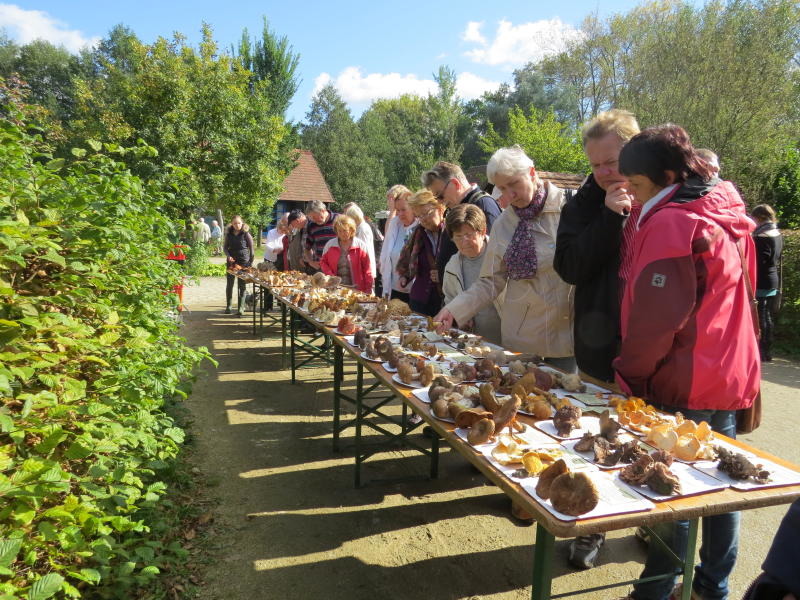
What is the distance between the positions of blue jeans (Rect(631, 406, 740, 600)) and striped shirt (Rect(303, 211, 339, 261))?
5716 mm

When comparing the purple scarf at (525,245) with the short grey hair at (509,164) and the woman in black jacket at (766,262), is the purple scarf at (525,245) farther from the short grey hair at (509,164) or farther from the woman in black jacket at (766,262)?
the woman in black jacket at (766,262)

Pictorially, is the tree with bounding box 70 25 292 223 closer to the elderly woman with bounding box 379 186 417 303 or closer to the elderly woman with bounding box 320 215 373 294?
the elderly woman with bounding box 320 215 373 294

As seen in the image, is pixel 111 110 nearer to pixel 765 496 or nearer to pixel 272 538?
pixel 272 538

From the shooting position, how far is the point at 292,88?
22.3m

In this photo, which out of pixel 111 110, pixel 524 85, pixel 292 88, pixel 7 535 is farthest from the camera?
pixel 524 85

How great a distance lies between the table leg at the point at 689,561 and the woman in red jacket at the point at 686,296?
7 centimetres

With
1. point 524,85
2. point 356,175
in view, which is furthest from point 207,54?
point 524,85

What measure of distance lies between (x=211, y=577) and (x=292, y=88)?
75.6 feet

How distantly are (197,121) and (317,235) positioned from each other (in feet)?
29.3

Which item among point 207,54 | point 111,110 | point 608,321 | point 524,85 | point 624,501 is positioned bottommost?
point 624,501

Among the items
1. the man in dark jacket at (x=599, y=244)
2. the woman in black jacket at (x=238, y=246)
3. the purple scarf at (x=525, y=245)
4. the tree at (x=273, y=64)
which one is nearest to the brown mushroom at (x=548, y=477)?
the man in dark jacket at (x=599, y=244)

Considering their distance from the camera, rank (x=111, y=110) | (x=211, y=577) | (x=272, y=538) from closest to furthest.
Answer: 1. (x=211, y=577)
2. (x=272, y=538)
3. (x=111, y=110)

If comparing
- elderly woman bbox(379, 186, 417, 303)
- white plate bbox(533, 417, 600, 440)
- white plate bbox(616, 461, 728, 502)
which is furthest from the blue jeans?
elderly woman bbox(379, 186, 417, 303)

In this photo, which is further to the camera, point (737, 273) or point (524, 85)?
point (524, 85)
